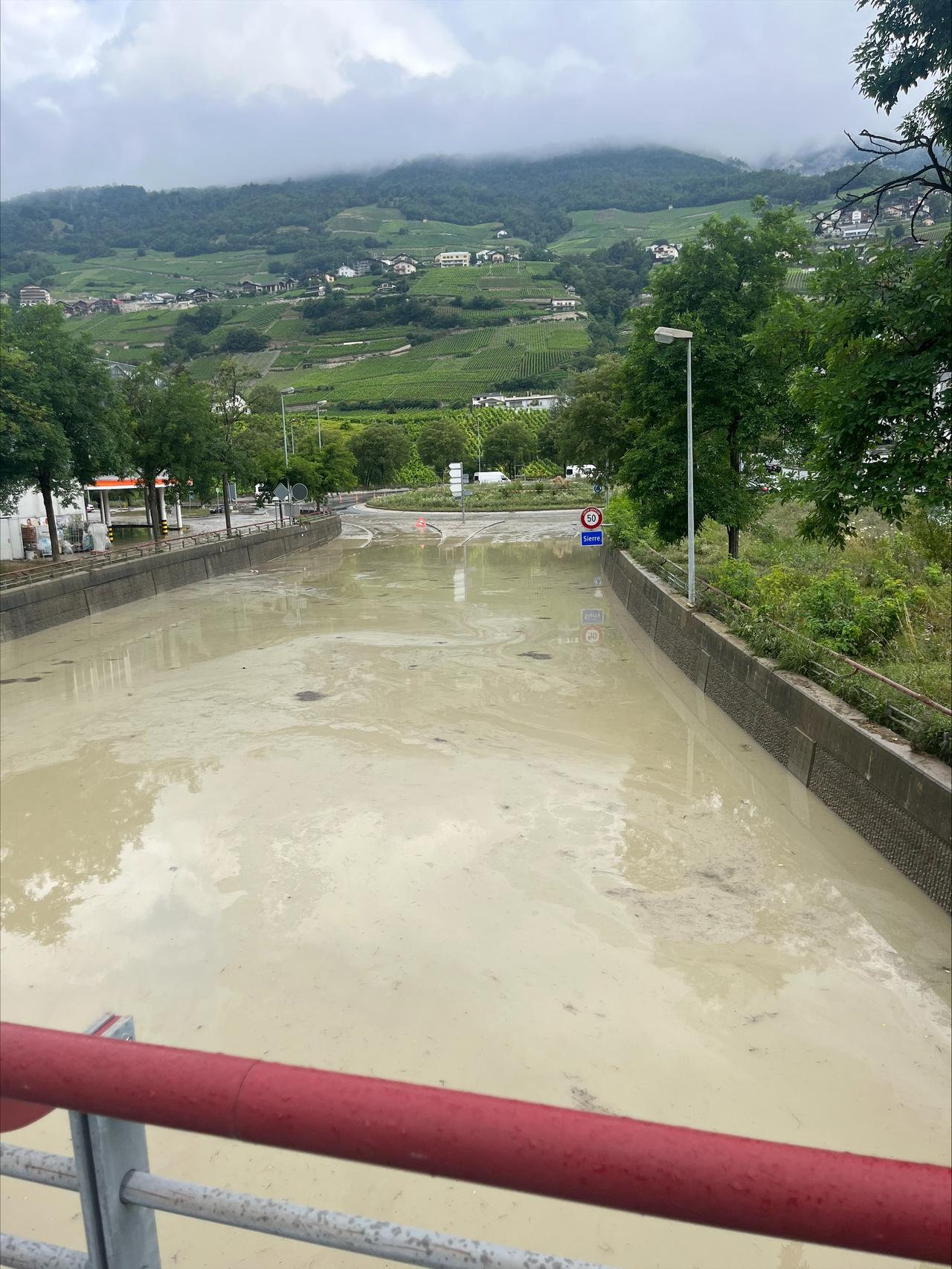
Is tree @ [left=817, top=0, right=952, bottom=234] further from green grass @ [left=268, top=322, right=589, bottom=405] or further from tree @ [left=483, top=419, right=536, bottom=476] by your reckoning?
green grass @ [left=268, top=322, right=589, bottom=405]

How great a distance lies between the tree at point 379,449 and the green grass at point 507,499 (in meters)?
7.59

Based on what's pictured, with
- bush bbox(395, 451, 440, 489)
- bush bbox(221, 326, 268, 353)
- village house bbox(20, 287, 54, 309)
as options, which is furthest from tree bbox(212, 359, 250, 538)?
village house bbox(20, 287, 54, 309)

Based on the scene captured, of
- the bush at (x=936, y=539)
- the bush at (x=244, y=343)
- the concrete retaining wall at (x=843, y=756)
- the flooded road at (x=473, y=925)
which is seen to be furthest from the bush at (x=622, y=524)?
the bush at (x=244, y=343)

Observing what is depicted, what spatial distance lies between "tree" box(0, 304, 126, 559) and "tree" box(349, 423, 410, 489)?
59.0 metres

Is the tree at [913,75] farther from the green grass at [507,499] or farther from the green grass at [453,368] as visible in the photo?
the green grass at [453,368]

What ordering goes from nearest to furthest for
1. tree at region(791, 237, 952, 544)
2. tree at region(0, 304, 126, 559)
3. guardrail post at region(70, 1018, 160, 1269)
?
guardrail post at region(70, 1018, 160, 1269), tree at region(791, 237, 952, 544), tree at region(0, 304, 126, 559)

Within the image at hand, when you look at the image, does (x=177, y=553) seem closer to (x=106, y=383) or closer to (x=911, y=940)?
(x=106, y=383)

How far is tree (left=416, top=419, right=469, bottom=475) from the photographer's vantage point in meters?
94.4

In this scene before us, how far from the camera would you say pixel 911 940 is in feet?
29.7

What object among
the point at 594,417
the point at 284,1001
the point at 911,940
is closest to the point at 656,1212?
the point at 284,1001

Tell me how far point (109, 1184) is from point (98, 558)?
3266cm

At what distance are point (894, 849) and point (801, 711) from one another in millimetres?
3086

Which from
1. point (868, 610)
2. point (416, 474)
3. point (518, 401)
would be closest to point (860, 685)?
point (868, 610)

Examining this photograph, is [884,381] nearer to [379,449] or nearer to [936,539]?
[936,539]
